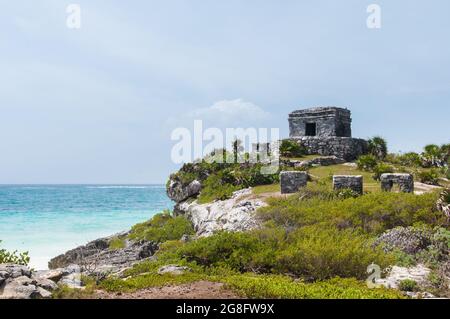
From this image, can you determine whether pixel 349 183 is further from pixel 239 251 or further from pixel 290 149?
pixel 290 149

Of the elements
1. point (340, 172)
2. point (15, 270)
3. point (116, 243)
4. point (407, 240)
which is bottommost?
point (116, 243)

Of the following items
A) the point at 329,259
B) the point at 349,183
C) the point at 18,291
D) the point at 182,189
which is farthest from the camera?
the point at 182,189

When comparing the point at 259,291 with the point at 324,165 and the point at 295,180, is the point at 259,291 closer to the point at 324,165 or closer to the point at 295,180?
the point at 295,180

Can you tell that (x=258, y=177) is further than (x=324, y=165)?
No

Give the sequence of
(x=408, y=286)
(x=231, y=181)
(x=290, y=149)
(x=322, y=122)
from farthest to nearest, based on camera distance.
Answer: (x=322, y=122) → (x=290, y=149) → (x=231, y=181) → (x=408, y=286)

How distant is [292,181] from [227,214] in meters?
3.87

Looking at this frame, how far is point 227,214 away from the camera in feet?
62.3

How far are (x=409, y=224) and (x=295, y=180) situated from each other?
23.1ft

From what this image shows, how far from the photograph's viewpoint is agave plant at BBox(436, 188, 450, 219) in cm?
1404

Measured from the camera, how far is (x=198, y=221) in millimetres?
21828

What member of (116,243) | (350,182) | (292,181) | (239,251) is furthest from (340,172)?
(239,251)

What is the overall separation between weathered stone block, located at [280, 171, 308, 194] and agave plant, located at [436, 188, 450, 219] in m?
6.85

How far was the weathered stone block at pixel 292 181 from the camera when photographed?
68.1ft
